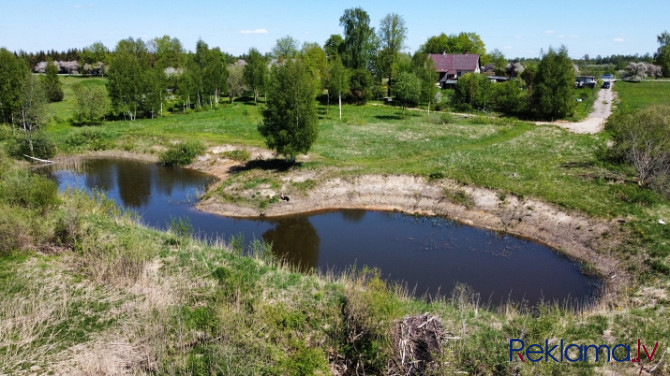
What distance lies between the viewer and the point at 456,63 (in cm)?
8056

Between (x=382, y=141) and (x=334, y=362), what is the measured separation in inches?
1172

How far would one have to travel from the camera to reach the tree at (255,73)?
62.6m

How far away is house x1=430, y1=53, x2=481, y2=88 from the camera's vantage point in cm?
7831

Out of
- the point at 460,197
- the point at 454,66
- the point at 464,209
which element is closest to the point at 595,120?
the point at 460,197

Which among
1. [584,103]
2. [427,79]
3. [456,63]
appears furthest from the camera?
[456,63]

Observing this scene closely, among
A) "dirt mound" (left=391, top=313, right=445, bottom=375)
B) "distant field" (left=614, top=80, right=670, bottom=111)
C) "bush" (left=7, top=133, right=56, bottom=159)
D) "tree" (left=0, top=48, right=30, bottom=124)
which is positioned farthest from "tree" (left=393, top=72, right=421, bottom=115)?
"dirt mound" (left=391, top=313, right=445, bottom=375)

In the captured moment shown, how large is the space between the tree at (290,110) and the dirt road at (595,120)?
28.6m

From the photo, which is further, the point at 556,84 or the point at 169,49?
the point at 169,49

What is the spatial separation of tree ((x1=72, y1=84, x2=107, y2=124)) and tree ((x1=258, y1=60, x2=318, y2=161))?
1251 inches

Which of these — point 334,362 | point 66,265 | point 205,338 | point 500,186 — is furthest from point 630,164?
point 66,265

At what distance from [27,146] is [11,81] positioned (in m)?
A: 8.28

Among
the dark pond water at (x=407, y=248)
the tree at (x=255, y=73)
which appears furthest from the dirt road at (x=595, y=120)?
the tree at (x=255, y=73)

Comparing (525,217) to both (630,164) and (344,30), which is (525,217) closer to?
(630,164)

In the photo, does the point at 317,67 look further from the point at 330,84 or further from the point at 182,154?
the point at 182,154
